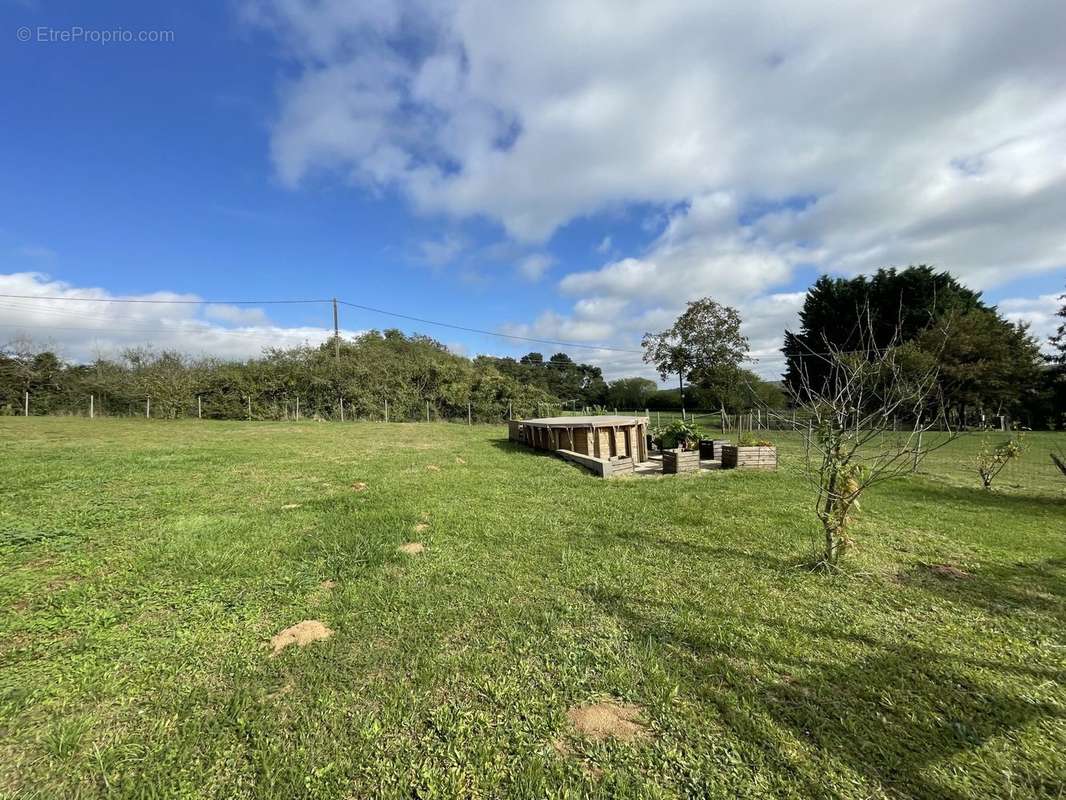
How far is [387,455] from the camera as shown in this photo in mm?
9047

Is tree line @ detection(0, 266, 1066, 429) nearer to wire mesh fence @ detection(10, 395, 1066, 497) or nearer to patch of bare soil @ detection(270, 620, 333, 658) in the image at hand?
wire mesh fence @ detection(10, 395, 1066, 497)

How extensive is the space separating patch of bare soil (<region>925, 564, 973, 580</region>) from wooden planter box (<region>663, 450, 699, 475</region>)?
12.7 feet

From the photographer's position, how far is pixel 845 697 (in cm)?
194

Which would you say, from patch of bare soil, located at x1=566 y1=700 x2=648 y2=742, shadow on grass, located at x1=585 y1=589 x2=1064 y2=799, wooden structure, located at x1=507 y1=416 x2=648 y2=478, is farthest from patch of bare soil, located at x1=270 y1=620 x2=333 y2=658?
wooden structure, located at x1=507 y1=416 x2=648 y2=478

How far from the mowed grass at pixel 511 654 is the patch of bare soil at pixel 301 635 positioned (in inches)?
2.3

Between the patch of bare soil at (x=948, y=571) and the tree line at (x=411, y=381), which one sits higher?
the tree line at (x=411, y=381)

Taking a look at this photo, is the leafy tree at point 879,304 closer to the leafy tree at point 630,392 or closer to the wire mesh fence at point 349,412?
the wire mesh fence at point 349,412

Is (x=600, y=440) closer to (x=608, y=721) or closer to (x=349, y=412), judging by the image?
(x=608, y=721)

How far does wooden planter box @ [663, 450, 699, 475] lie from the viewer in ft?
24.0

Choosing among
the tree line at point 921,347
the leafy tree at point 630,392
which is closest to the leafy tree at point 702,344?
the tree line at point 921,347

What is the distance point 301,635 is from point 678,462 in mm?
6326

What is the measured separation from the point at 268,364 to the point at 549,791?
23.8 m

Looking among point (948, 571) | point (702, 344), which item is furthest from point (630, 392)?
point (948, 571)

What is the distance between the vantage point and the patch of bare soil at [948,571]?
131 inches
